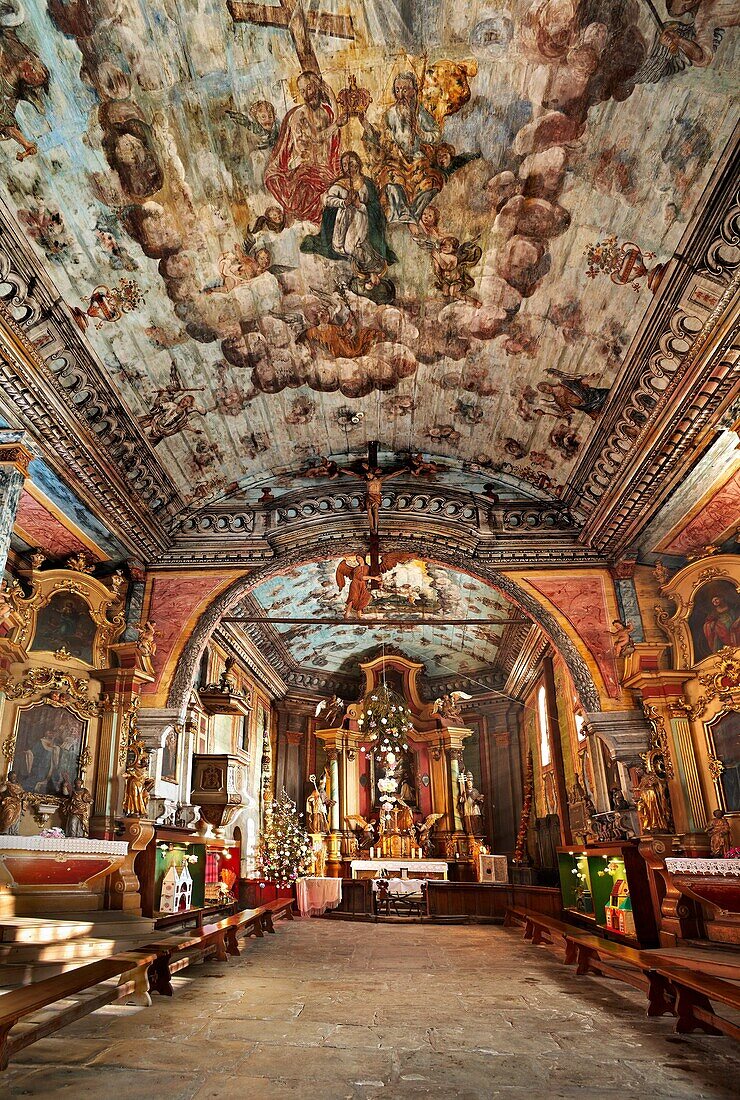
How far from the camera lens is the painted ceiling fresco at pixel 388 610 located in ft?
52.4

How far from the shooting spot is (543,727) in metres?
17.5

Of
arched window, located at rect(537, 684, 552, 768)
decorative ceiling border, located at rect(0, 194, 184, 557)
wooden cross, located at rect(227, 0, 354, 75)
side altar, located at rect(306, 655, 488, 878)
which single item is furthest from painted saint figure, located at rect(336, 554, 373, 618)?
wooden cross, located at rect(227, 0, 354, 75)

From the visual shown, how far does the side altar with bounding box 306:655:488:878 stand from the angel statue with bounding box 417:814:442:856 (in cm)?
3

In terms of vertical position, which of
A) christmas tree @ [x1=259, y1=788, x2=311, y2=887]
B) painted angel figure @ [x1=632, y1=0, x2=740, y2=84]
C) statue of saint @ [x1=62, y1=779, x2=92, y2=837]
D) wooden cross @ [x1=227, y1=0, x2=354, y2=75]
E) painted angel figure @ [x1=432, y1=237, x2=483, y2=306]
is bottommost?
christmas tree @ [x1=259, y1=788, x2=311, y2=887]

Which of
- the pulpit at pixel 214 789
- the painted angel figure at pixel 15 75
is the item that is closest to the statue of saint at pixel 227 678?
the pulpit at pixel 214 789

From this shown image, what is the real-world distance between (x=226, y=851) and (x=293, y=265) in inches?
500

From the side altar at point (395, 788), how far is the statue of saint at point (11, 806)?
968 centimetres

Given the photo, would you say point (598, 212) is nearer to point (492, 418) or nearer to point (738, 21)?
point (738, 21)

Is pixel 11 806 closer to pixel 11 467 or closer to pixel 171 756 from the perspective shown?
pixel 171 756

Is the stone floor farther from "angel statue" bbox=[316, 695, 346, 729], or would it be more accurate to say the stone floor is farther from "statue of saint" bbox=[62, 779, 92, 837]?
"angel statue" bbox=[316, 695, 346, 729]

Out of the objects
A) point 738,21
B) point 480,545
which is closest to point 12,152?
point 738,21

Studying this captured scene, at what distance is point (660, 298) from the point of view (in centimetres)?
768

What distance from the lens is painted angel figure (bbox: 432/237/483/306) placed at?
8445mm

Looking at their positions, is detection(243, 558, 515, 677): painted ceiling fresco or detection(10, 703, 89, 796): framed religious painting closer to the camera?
detection(10, 703, 89, 796): framed religious painting
